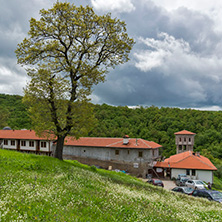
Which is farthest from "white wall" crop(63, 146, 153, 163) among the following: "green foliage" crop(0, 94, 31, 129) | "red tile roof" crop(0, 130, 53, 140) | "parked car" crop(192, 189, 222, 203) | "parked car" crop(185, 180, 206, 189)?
"green foliage" crop(0, 94, 31, 129)

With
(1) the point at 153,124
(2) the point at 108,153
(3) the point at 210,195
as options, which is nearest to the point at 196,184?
(3) the point at 210,195

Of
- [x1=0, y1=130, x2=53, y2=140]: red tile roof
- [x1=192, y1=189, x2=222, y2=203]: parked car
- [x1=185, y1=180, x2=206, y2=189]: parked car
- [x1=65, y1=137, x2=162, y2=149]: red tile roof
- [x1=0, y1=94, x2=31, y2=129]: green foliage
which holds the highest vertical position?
[x1=0, y1=94, x2=31, y2=129]: green foliage

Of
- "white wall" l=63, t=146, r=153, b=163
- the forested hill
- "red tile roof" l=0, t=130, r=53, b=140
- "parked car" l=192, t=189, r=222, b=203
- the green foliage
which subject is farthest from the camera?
the green foliage

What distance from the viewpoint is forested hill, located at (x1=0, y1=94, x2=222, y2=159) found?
262 ft

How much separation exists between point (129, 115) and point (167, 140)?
91.5 feet

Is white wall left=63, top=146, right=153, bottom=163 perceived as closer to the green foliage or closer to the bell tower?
the bell tower

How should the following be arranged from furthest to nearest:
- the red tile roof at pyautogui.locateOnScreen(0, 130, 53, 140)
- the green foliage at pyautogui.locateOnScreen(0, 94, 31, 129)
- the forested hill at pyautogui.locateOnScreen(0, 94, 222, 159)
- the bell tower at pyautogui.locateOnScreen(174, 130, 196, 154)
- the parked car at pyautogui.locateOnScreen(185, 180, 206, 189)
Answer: the green foliage at pyautogui.locateOnScreen(0, 94, 31, 129), the forested hill at pyautogui.locateOnScreen(0, 94, 222, 159), the bell tower at pyautogui.locateOnScreen(174, 130, 196, 154), the red tile roof at pyautogui.locateOnScreen(0, 130, 53, 140), the parked car at pyautogui.locateOnScreen(185, 180, 206, 189)

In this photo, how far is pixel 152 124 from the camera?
9725 centimetres

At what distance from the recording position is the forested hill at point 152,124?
79.9m

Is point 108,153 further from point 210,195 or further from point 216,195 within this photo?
point 216,195

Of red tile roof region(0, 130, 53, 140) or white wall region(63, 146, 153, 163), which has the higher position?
red tile roof region(0, 130, 53, 140)

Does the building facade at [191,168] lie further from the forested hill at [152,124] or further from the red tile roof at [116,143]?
the forested hill at [152,124]

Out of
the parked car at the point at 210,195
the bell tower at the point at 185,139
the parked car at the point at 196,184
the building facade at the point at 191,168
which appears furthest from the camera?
the bell tower at the point at 185,139

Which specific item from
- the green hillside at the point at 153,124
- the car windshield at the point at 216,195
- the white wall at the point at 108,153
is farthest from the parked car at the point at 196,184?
the green hillside at the point at 153,124
